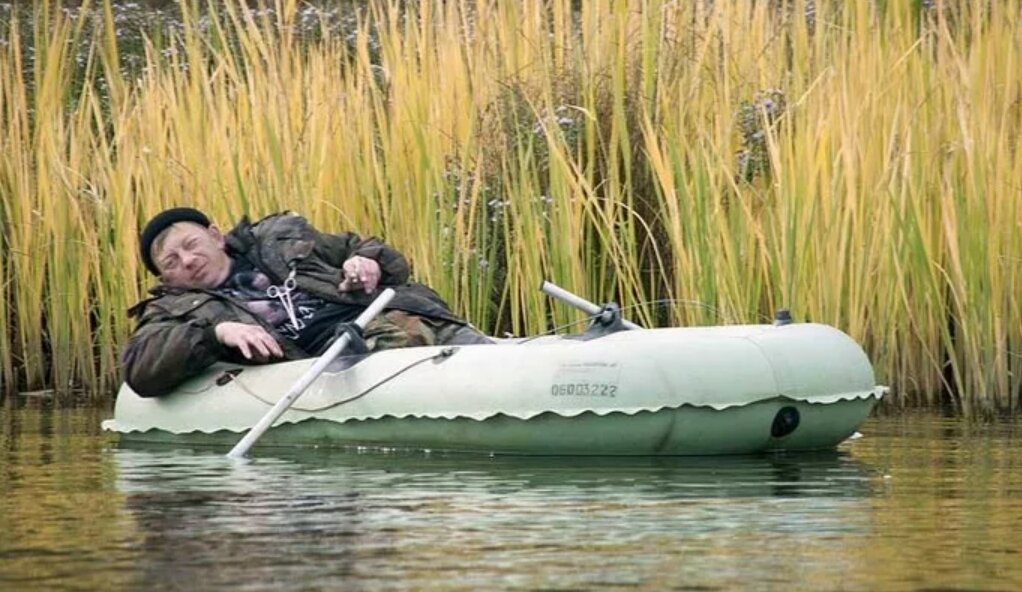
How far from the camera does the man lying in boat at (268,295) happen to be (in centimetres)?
941

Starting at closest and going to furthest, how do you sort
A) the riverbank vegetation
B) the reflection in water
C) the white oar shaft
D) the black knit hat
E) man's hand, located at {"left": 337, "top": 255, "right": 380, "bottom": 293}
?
the reflection in water
the white oar shaft
man's hand, located at {"left": 337, "top": 255, "right": 380, "bottom": 293}
the black knit hat
the riverbank vegetation

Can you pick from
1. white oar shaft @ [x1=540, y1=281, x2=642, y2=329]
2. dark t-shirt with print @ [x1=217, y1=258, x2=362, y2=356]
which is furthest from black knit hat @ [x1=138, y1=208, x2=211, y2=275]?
white oar shaft @ [x1=540, y1=281, x2=642, y2=329]

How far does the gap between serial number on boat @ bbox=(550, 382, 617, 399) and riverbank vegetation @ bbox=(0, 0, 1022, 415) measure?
152 cm

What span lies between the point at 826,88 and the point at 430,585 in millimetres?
4961

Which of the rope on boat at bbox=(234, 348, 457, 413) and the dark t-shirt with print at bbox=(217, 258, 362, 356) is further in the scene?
the dark t-shirt with print at bbox=(217, 258, 362, 356)

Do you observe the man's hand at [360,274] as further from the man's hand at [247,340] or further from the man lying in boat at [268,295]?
the man's hand at [247,340]

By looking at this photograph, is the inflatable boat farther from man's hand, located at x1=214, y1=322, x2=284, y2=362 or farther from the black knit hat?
the black knit hat

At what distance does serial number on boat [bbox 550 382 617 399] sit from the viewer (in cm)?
838

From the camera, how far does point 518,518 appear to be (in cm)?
679

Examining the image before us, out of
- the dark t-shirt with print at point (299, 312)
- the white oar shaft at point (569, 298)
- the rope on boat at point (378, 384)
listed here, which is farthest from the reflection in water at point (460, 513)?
the white oar shaft at point (569, 298)

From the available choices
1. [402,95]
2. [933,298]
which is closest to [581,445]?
[933,298]

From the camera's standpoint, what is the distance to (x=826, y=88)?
1008 cm

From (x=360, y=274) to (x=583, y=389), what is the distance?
1.40 meters

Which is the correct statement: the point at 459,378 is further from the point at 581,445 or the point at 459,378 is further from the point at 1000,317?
the point at 1000,317
